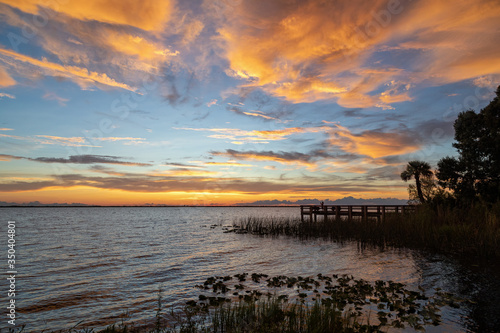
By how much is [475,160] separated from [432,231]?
41.8 ft

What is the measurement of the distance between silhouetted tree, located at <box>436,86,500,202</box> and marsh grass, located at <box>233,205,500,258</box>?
5.54 metres

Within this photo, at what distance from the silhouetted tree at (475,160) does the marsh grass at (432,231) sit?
5537 mm

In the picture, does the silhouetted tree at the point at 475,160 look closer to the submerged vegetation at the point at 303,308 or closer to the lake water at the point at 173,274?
the lake water at the point at 173,274

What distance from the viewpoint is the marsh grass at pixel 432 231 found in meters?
15.3

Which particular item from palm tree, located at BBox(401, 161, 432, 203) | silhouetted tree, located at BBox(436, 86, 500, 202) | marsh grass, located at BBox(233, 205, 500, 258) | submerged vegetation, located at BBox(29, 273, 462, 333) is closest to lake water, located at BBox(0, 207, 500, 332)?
submerged vegetation, located at BBox(29, 273, 462, 333)

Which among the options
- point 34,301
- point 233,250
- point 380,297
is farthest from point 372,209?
point 34,301

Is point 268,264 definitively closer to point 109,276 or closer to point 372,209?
point 109,276

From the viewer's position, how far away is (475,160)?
86.3ft

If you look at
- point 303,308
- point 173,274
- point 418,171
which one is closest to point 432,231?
point 303,308

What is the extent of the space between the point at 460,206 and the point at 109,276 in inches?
1168

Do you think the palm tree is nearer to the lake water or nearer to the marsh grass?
the marsh grass

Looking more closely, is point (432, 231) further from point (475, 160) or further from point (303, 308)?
point (303, 308)

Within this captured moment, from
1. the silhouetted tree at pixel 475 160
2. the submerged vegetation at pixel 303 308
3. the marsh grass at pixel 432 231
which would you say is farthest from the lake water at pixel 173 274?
the silhouetted tree at pixel 475 160

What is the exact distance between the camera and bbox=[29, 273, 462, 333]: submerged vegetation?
6559mm
